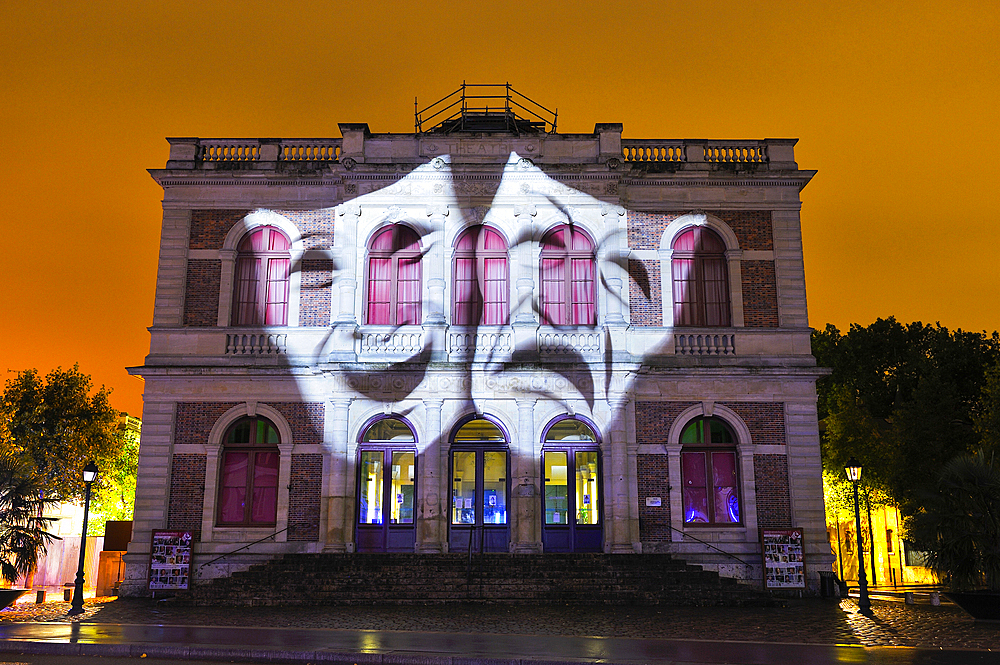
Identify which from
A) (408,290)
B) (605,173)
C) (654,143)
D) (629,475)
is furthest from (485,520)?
(654,143)

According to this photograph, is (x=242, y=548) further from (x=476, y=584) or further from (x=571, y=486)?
(x=571, y=486)

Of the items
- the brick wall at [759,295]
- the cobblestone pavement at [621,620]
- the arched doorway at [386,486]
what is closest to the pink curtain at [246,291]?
the arched doorway at [386,486]

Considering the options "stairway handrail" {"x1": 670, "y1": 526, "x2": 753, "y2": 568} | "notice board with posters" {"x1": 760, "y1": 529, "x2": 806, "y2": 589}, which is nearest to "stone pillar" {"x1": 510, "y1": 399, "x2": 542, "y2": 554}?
"stairway handrail" {"x1": 670, "y1": 526, "x2": 753, "y2": 568}

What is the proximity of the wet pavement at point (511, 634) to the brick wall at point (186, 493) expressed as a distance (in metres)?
3.14

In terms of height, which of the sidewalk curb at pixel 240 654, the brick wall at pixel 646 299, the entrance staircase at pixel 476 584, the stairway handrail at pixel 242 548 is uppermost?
the brick wall at pixel 646 299

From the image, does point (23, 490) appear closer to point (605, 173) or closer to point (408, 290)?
point (408, 290)

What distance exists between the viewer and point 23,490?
16375 millimetres

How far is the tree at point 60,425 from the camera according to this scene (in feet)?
97.8

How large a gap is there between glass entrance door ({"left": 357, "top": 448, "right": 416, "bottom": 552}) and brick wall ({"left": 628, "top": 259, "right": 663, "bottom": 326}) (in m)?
7.04

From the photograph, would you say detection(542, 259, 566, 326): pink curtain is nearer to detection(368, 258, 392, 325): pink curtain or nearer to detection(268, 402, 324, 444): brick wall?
detection(368, 258, 392, 325): pink curtain

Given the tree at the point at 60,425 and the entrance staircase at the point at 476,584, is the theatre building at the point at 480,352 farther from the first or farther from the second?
the tree at the point at 60,425

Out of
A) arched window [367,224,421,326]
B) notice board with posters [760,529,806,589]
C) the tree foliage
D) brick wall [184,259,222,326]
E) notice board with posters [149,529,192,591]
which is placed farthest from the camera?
the tree foliage

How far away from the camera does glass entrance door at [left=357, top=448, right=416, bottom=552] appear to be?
21.2 m

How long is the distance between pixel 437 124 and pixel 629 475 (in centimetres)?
1255
